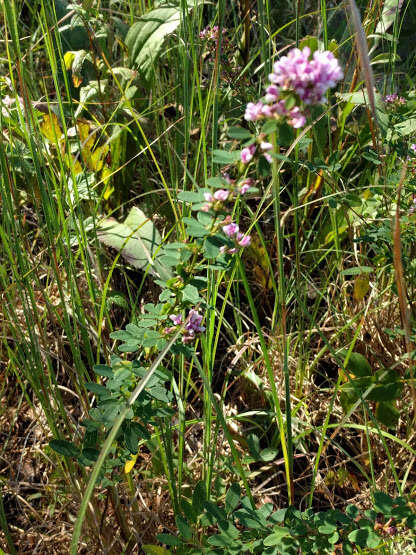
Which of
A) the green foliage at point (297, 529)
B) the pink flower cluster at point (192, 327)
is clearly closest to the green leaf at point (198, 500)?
the green foliage at point (297, 529)

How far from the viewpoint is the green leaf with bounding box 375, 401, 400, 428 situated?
1132 millimetres

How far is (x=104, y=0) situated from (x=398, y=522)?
6.33 ft

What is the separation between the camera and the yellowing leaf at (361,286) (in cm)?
133

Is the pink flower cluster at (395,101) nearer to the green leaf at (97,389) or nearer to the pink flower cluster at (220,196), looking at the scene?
the pink flower cluster at (220,196)

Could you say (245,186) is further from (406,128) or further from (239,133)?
(406,128)

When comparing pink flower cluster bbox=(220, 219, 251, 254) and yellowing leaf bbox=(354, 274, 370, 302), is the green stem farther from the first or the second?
yellowing leaf bbox=(354, 274, 370, 302)

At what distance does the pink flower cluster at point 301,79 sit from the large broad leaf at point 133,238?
741 mm

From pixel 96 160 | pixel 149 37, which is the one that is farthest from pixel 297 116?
pixel 149 37

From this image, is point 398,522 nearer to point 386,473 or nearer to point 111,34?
point 386,473

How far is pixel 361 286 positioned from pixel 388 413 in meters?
0.31

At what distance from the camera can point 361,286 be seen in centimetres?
133

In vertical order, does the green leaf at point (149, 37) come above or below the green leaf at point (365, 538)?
above

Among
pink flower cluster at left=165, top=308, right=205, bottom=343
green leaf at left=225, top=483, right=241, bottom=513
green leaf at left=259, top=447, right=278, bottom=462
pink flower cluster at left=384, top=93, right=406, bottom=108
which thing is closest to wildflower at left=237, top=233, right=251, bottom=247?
pink flower cluster at left=165, top=308, right=205, bottom=343

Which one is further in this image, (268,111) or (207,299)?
(207,299)
